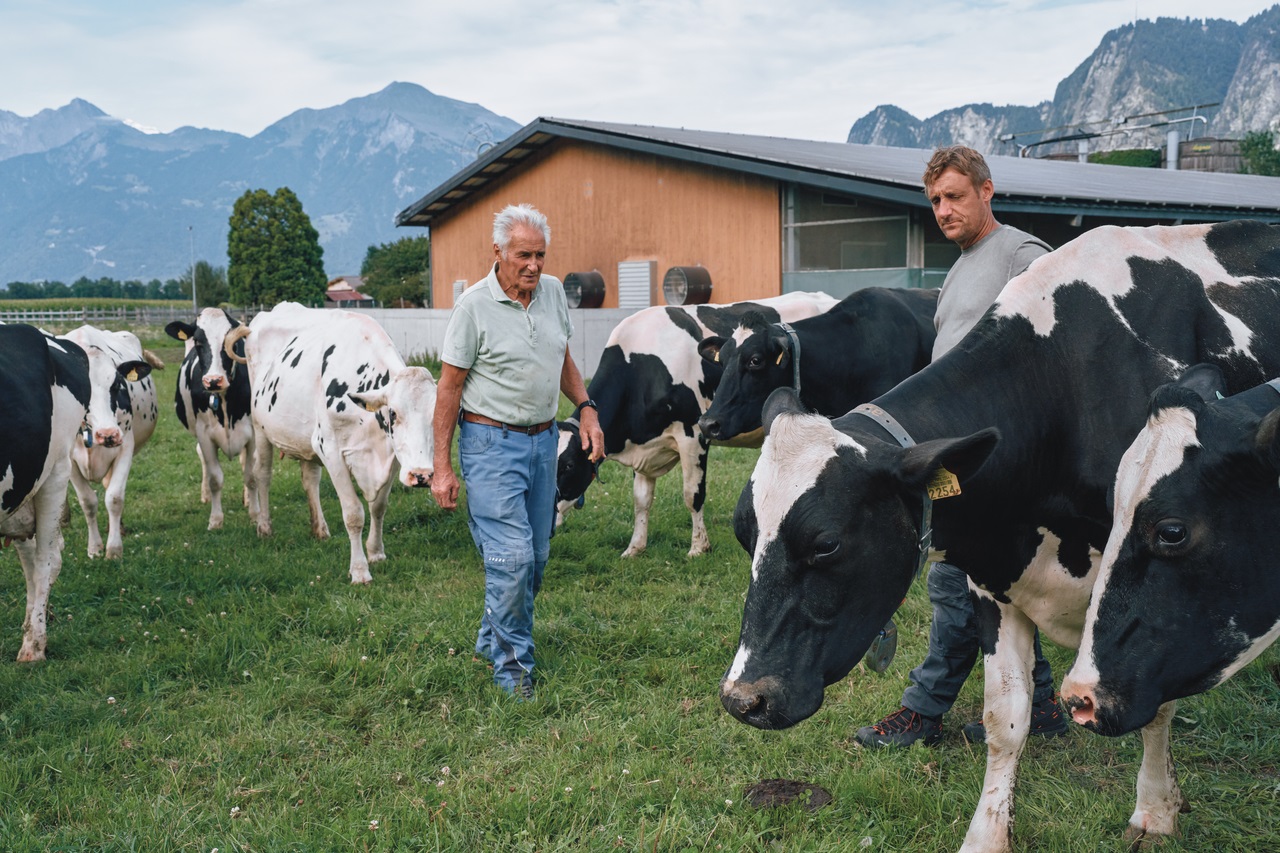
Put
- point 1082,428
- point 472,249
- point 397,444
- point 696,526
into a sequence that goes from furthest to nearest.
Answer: point 472,249 → point 696,526 → point 397,444 → point 1082,428

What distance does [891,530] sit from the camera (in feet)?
9.17

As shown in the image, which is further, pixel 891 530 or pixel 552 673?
pixel 552 673

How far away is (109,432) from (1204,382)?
663cm

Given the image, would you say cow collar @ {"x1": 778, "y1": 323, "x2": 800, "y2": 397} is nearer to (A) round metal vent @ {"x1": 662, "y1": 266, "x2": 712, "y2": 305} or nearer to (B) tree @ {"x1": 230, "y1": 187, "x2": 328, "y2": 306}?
(A) round metal vent @ {"x1": 662, "y1": 266, "x2": 712, "y2": 305}

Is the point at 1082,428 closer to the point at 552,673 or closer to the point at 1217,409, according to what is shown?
the point at 1217,409

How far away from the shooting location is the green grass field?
348 centimetres

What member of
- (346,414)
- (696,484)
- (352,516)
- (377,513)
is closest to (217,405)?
(346,414)

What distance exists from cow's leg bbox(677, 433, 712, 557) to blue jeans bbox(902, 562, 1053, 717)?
333 centimetres

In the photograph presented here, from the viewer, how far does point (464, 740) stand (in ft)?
14.0

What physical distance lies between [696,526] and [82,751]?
4489 millimetres

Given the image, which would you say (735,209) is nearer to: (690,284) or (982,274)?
(690,284)

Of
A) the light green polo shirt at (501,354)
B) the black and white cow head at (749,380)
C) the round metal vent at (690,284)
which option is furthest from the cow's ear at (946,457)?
the round metal vent at (690,284)

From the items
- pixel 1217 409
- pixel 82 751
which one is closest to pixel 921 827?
pixel 1217 409

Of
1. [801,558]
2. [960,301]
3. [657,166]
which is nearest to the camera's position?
[801,558]
